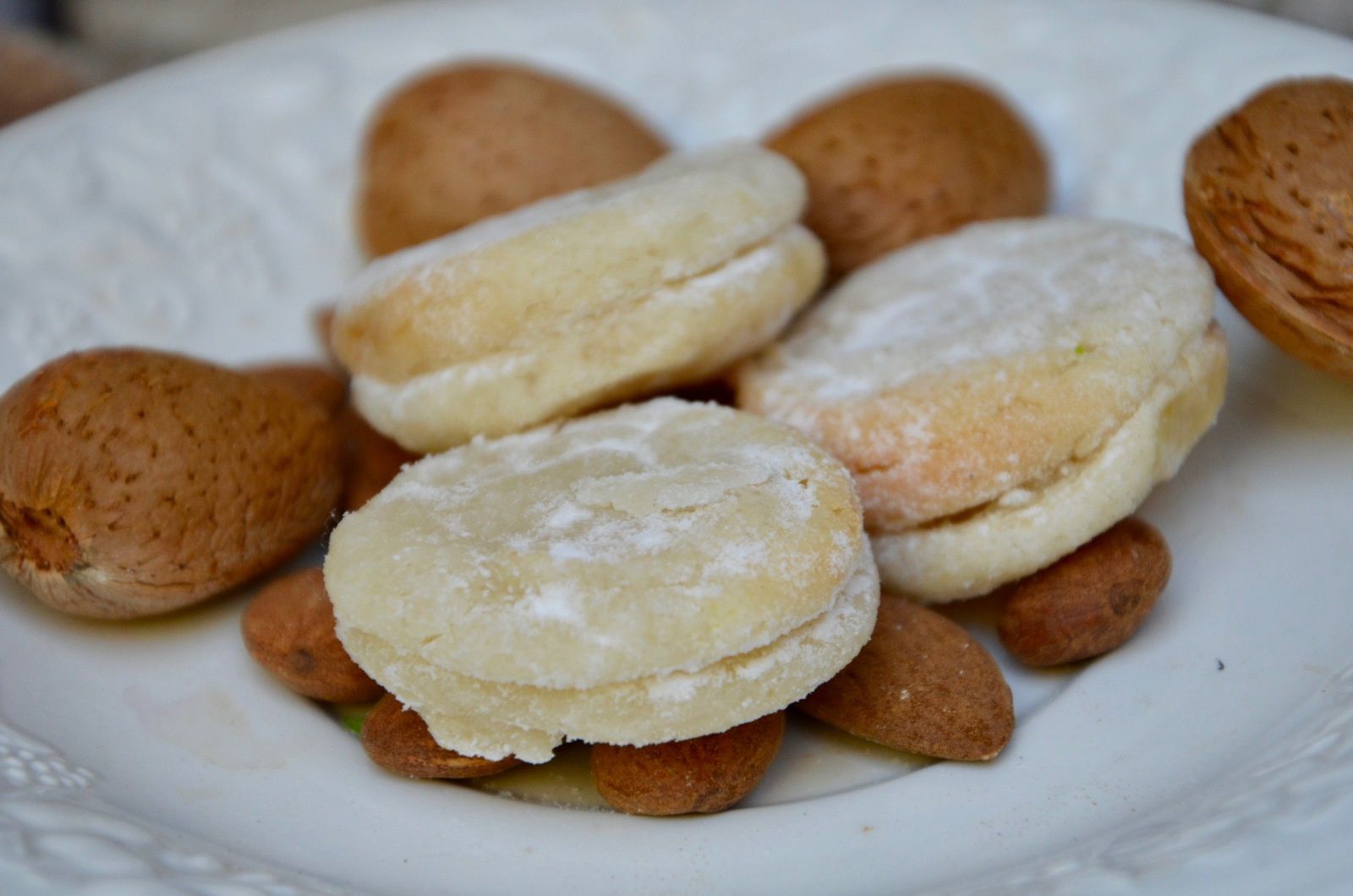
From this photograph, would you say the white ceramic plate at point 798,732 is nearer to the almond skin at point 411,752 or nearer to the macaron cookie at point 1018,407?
the almond skin at point 411,752

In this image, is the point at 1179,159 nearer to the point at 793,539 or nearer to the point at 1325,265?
the point at 1325,265

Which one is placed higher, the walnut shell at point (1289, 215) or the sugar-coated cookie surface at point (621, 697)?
the walnut shell at point (1289, 215)

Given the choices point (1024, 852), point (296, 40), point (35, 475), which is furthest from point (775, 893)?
point (296, 40)

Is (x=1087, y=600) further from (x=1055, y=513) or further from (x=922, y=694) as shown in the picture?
(x=922, y=694)

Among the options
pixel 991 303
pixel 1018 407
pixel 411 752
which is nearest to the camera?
pixel 411 752

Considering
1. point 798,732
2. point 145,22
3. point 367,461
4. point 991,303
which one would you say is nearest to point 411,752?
point 798,732

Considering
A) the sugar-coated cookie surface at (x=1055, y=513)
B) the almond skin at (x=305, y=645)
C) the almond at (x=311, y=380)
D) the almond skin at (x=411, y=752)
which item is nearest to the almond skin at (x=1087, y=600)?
the sugar-coated cookie surface at (x=1055, y=513)
